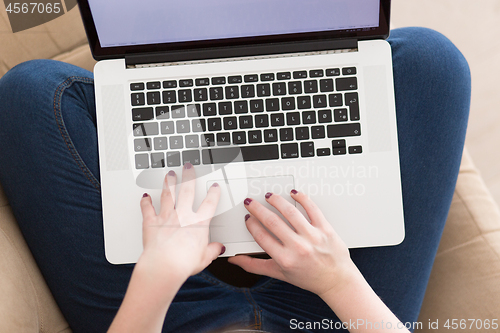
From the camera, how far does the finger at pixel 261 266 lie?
69 cm

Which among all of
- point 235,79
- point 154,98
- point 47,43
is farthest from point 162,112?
point 47,43

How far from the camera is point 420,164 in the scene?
0.71m

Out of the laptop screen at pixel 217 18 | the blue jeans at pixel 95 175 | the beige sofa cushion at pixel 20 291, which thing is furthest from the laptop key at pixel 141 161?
the beige sofa cushion at pixel 20 291

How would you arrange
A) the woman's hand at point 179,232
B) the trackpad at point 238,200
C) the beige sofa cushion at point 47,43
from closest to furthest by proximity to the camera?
1. the woman's hand at point 179,232
2. the trackpad at point 238,200
3. the beige sofa cushion at point 47,43

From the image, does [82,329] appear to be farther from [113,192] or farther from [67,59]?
[67,59]

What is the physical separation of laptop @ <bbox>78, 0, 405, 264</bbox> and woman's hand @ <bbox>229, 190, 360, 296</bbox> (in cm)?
4

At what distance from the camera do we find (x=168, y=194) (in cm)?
64

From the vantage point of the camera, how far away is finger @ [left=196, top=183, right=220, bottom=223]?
0.62 metres

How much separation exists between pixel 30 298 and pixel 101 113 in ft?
1.25

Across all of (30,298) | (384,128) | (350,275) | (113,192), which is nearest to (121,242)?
(113,192)

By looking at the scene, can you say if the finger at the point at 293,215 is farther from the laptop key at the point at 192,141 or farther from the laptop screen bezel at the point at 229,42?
the laptop screen bezel at the point at 229,42

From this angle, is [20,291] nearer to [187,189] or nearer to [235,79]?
[187,189]

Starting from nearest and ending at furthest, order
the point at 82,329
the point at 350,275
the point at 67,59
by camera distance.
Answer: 1. the point at 350,275
2. the point at 82,329
3. the point at 67,59

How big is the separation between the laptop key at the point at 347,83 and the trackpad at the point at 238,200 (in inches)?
7.6
